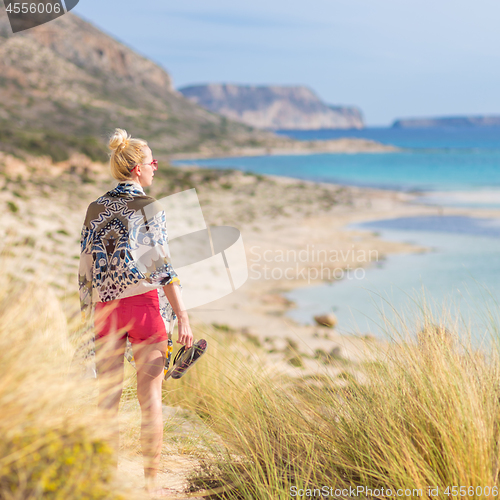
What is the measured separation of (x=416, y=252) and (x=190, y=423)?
38.1 ft

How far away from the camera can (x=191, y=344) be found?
101 inches

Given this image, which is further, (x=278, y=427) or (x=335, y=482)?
(x=278, y=427)

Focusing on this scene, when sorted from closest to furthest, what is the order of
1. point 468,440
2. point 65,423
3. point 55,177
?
point 65,423, point 468,440, point 55,177

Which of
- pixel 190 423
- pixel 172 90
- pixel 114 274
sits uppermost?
pixel 172 90

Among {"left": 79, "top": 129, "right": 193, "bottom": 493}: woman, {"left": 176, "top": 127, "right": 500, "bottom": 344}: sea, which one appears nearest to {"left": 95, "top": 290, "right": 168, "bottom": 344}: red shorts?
{"left": 79, "top": 129, "right": 193, "bottom": 493}: woman

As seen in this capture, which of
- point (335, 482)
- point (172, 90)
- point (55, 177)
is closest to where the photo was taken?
point (335, 482)

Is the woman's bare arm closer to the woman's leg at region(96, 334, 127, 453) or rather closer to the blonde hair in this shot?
the woman's leg at region(96, 334, 127, 453)

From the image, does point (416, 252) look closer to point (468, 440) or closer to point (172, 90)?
point (468, 440)

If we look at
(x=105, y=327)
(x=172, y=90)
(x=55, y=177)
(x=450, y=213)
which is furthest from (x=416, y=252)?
(x=172, y=90)

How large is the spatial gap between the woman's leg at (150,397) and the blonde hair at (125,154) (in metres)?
0.85

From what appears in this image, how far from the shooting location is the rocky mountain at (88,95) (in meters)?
53.6

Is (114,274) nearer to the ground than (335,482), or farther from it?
farther from it

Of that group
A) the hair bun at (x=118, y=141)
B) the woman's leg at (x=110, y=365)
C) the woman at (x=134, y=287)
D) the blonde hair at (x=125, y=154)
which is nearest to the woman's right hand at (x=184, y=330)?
the woman at (x=134, y=287)

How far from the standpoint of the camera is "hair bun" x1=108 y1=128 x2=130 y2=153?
250 centimetres
